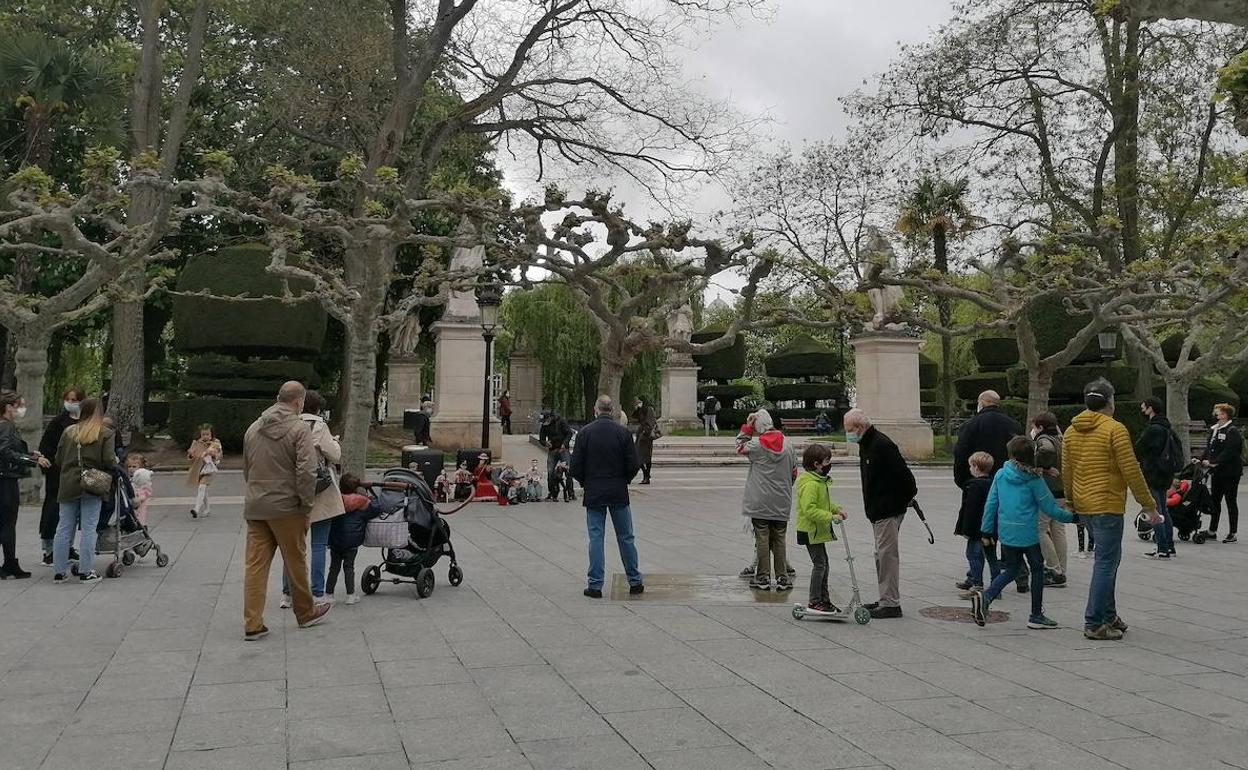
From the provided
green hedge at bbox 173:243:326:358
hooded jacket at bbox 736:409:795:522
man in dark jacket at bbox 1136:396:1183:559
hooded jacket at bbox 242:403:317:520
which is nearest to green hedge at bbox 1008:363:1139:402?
man in dark jacket at bbox 1136:396:1183:559

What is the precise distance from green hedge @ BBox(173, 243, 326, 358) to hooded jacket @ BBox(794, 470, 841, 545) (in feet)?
60.4

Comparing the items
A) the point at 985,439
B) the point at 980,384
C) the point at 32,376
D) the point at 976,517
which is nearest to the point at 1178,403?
the point at 980,384

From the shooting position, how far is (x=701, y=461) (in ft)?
86.6

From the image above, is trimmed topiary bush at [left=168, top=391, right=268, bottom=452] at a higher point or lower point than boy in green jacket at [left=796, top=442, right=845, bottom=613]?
higher

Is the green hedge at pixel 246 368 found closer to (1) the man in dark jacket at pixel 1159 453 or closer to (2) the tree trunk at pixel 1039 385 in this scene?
(2) the tree trunk at pixel 1039 385

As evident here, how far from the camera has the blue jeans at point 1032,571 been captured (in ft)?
22.3

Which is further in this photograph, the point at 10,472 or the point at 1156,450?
the point at 1156,450

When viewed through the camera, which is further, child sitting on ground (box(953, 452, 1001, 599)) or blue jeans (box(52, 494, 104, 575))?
blue jeans (box(52, 494, 104, 575))

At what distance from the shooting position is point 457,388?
2430 centimetres

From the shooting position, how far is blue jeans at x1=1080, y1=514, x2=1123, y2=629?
647 centimetres

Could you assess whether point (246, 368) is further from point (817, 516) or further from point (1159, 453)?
point (1159, 453)

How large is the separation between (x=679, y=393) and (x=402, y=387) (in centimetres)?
1066

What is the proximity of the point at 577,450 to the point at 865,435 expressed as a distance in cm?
246

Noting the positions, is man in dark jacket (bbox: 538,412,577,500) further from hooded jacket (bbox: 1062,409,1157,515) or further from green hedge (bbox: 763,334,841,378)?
green hedge (bbox: 763,334,841,378)
